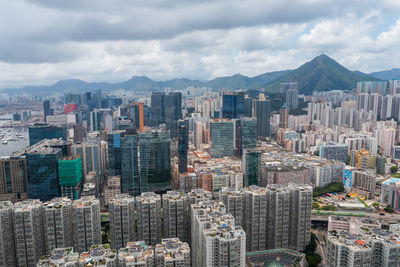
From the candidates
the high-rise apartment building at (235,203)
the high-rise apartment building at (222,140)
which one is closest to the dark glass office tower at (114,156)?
the high-rise apartment building at (222,140)

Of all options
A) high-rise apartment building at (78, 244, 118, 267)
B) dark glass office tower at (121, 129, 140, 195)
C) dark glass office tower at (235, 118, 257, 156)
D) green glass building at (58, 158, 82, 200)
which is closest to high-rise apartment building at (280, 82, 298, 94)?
dark glass office tower at (235, 118, 257, 156)

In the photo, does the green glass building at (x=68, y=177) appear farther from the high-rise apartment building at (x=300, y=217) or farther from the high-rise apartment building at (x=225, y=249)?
the high-rise apartment building at (x=300, y=217)

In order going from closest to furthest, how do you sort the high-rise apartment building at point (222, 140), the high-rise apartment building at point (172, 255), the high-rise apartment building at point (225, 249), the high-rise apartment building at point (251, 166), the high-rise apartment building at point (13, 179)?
the high-rise apartment building at point (172, 255) → the high-rise apartment building at point (225, 249) → the high-rise apartment building at point (13, 179) → the high-rise apartment building at point (251, 166) → the high-rise apartment building at point (222, 140)

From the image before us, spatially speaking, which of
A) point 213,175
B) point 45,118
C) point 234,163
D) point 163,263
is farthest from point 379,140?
point 45,118

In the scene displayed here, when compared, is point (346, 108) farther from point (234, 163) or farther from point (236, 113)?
point (234, 163)

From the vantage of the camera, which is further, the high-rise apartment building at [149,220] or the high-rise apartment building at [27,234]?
the high-rise apartment building at [149,220]

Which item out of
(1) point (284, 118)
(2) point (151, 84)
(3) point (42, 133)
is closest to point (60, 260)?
(3) point (42, 133)

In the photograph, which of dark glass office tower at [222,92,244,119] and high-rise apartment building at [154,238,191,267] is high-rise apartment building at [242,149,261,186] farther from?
dark glass office tower at [222,92,244,119]

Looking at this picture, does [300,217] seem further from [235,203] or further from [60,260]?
[60,260]
